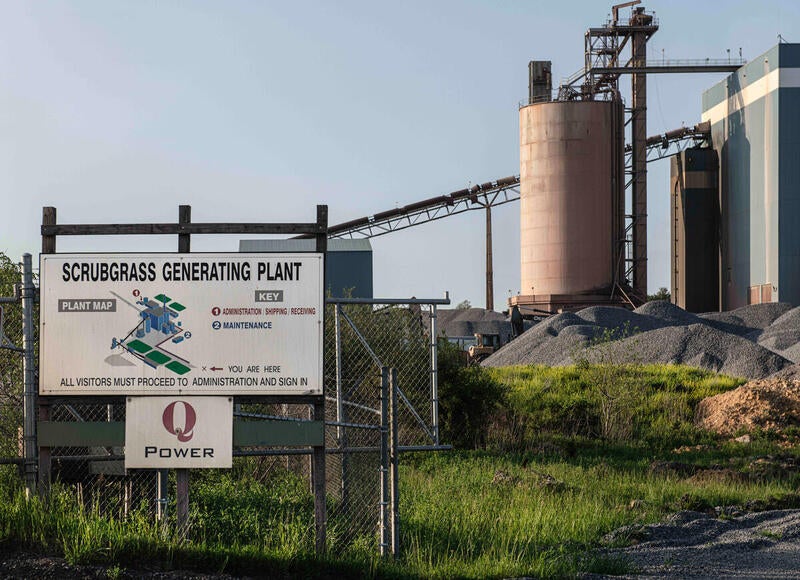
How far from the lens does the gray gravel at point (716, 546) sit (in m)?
10.8

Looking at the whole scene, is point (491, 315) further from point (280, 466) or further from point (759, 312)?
point (280, 466)

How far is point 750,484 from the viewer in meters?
18.1

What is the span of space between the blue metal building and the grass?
31576 millimetres

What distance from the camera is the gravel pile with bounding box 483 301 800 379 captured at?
36844 millimetres

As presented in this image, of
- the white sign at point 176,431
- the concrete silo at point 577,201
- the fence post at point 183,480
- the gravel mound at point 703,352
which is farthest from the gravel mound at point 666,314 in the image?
the white sign at point 176,431

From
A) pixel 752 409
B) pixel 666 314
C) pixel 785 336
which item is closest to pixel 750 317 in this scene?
pixel 666 314

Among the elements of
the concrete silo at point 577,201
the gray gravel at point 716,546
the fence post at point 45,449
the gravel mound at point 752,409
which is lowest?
the gray gravel at point 716,546

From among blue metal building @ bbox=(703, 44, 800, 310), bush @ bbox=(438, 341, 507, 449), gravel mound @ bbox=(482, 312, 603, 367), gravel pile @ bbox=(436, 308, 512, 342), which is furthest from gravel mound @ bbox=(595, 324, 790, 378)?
gravel pile @ bbox=(436, 308, 512, 342)

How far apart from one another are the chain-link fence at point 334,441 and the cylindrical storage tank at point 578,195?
1624 inches

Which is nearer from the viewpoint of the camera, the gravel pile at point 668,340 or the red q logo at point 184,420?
the red q logo at point 184,420

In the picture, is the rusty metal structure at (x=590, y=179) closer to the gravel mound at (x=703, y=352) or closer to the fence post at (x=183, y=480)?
the gravel mound at (x=703, y=352)

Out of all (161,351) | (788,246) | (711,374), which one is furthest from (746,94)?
(161,351)

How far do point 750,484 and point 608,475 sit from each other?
226 centimetres

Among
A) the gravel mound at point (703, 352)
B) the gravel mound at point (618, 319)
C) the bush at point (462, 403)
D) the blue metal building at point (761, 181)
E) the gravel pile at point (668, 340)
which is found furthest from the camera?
the blue metal building at point (761, 181)
